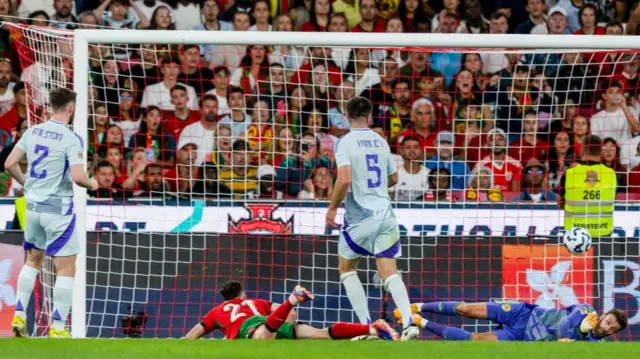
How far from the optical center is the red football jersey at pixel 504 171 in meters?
13.0

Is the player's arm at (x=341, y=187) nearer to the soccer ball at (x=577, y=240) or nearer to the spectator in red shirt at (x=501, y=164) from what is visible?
the soccer ball at (x=577, y=240)

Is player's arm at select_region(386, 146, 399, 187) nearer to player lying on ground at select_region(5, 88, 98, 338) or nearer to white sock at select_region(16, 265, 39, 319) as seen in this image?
player lying on ground at select_region(5, 88, 98, 338)

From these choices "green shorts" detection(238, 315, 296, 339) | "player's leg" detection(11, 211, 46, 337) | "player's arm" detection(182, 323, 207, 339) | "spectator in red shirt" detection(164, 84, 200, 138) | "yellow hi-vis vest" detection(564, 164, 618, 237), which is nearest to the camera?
"player's leg" detection(11, 211, 46, 337)

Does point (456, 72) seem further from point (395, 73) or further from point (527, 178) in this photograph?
point (527, 178)

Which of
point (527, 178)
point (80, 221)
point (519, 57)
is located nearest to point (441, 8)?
point (519, 57)

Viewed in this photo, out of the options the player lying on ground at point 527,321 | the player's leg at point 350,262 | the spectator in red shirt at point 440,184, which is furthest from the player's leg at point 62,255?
the spectator in red shirt at point 440,184

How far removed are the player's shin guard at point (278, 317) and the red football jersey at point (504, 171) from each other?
11.8ft

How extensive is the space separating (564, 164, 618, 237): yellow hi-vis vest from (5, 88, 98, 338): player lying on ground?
529cm

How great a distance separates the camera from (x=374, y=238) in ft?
32.2

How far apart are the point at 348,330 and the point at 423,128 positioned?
3.89m

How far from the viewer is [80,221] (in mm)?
10531

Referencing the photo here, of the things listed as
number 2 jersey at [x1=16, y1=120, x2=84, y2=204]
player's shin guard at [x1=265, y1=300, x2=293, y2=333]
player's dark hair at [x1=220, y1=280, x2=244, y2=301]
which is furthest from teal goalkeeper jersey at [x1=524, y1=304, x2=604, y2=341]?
number 2 jersey at [x1=16, y1=120, x2=84, y2=204]

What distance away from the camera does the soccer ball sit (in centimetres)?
1112

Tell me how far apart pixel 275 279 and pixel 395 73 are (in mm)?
3421
